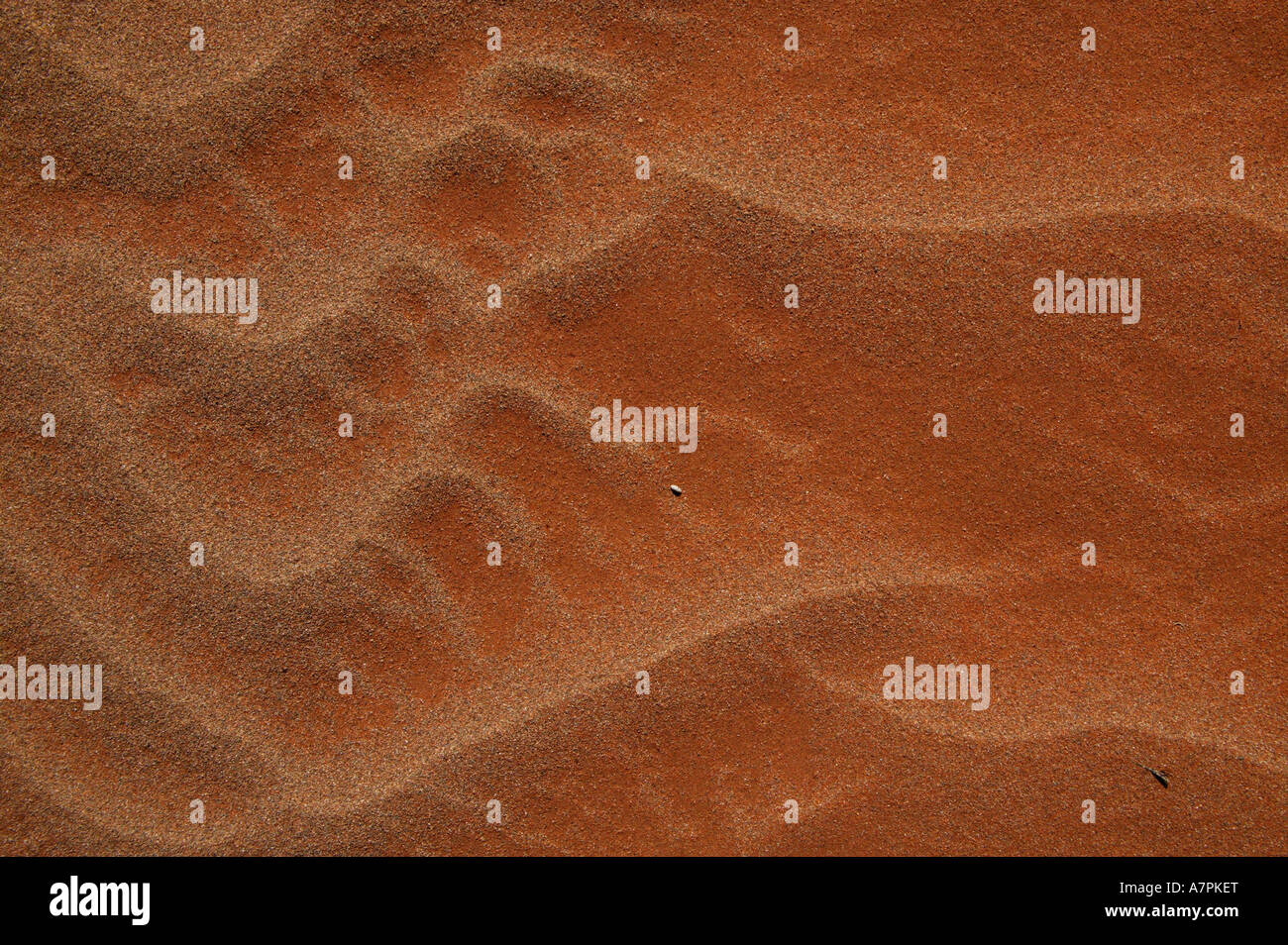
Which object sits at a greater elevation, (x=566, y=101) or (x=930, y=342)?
(x=566, y=101)

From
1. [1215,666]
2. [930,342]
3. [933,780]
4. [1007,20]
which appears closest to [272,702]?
[933,780]

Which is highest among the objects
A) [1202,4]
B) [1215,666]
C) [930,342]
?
[1202,4]

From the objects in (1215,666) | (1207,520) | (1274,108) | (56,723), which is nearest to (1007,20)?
(1274,108)

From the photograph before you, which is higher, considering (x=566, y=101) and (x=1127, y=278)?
(x=566, y=101)

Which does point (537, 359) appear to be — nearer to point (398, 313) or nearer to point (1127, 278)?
point (398, 313)

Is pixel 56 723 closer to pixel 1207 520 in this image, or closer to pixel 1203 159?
pixel 1207 520

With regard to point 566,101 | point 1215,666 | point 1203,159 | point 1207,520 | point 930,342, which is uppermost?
point 566,101
